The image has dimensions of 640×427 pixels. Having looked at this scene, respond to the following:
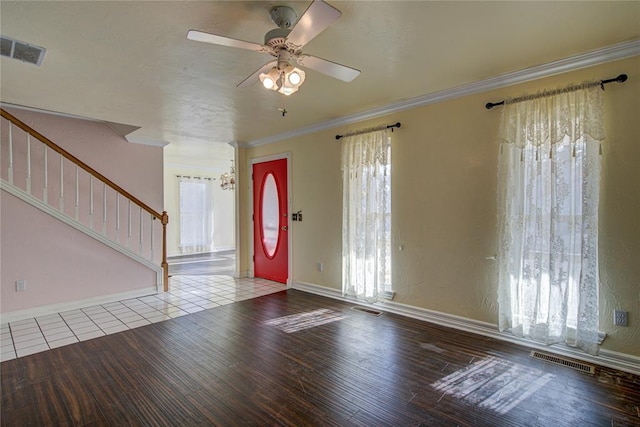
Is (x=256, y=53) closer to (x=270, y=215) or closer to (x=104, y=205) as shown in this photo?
(x=270, y=215)

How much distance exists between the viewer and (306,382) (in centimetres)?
226

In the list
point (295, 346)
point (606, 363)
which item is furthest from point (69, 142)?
point (606, 363)

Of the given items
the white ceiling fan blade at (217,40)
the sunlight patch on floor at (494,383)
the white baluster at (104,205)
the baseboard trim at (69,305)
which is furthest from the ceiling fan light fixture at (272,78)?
the baseboard trim at (69,305)

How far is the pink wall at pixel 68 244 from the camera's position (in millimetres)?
3625

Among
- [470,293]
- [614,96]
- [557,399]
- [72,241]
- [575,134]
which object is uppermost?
Result: [614,96]

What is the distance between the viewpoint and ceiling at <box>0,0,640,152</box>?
1.87 meters

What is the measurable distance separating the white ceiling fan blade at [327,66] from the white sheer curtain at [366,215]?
66.2 inches

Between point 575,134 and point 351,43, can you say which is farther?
point 575,134

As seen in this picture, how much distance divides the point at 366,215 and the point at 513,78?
6.57 feet

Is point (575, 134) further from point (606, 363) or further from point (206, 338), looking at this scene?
point (206, 338)

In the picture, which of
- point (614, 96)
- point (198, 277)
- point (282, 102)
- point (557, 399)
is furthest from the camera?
point (198, 277)

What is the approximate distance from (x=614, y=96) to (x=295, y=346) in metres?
3.30

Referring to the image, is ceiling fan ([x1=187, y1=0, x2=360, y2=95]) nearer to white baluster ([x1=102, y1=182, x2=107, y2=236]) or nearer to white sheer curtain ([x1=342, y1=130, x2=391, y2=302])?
white sheer curtain ([x1=342, y1=130, x2=391, y2=302])

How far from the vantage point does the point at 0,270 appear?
11.6 feet
